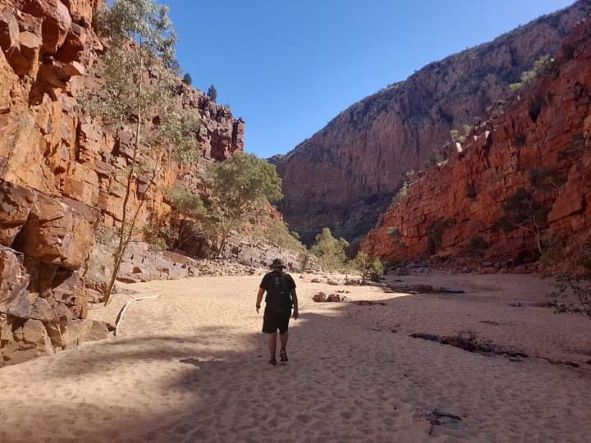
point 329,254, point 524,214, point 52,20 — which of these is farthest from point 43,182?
point 524,214

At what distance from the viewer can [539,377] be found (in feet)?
24.1

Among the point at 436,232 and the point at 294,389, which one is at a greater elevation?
the point at 436,232

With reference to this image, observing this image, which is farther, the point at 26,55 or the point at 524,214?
the point at 524,214

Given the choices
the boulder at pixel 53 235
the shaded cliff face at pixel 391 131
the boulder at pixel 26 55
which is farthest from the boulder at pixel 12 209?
the shaded cliff face at pixel 391 131

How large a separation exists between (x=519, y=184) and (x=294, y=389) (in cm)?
4268

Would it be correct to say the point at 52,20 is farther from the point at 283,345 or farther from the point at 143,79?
the point at 283,345

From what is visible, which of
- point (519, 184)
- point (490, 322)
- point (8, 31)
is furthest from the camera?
point (519, 184)

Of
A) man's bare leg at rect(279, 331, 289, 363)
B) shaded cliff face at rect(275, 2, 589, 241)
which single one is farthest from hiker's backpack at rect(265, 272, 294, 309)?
shaded cliff face at rect(275, 2, 589, 241)

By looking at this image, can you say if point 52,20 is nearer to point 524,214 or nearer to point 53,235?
point 53,235

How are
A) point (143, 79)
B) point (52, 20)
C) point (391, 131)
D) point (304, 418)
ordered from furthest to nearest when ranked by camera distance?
point (391, 131)
point (143, 79)
point (52, 20)
point (304, 418)

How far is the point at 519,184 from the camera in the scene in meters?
40.4

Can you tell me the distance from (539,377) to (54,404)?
834cm

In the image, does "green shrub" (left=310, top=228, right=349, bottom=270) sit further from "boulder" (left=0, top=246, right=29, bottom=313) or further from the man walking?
"boulder" (left=0, top=246, right=29, bottom=313)

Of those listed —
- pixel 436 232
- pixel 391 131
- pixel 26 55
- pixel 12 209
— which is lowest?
pixel 12 209
